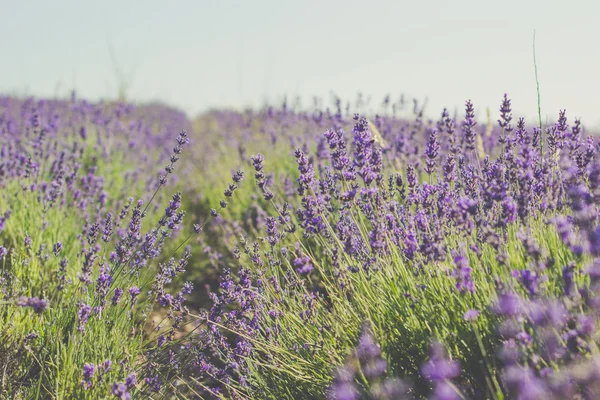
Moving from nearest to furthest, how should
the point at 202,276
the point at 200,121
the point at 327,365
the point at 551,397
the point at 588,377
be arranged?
the point at 588,377, the point at 551,397, the point at 327,365, the point at 202,276, the point at 200,121

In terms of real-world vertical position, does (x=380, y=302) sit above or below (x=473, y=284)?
below

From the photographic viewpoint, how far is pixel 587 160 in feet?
8.68

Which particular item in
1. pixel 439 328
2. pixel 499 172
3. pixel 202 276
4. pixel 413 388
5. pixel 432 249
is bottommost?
pixel 202 276

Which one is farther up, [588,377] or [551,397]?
[588,377]

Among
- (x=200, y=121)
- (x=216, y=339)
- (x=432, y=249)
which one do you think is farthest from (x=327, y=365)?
(x=200, y=121)

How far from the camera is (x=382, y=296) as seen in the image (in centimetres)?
234

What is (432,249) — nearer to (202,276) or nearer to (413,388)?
(413,388)

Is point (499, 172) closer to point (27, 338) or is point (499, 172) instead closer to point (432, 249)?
point (432, 249)

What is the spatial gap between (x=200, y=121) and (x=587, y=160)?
669 inches

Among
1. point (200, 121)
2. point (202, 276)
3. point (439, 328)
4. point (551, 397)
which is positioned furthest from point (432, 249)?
point (200, 121)

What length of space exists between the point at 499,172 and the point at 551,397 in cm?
114

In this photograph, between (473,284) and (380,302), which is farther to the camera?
(380,302)

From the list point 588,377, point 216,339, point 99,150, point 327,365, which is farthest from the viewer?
point 99,150

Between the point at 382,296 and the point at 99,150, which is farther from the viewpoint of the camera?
the point at 99,150
